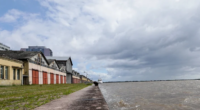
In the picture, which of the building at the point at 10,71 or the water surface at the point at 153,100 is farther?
the building at the point at 10,71

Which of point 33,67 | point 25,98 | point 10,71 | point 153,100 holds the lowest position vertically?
A: point 153,100

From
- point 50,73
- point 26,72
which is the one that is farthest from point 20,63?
point 50,73

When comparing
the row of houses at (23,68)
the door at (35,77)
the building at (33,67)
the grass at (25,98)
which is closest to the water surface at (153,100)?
the grass at (25,98)

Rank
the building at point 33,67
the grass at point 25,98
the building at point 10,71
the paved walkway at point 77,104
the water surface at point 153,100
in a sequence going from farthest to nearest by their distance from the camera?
the building at point 33,67, the building at point 10,71, the water surface at point 153,100, the grass at point 25,98, the paved walkway at point 77,104

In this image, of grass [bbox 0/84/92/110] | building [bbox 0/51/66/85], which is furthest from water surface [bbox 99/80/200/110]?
building [bbox 0/51/66/85]

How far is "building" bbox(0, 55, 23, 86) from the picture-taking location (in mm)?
28219

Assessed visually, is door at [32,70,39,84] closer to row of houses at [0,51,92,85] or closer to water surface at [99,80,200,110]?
row of houses at [0,51,92,85]

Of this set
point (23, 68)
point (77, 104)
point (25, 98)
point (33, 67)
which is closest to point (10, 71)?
point (23, 68)

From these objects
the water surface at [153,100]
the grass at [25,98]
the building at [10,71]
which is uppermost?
the building at [10,71]

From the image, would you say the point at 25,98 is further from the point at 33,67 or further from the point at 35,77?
the point at 35,77

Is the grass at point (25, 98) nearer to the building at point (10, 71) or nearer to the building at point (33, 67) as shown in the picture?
the building at point (10, 71)

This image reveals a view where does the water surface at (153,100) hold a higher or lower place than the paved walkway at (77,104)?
lower

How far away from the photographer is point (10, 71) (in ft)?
98.7

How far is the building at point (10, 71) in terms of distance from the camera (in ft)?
92.6
